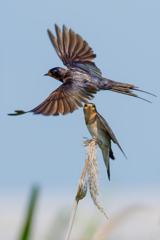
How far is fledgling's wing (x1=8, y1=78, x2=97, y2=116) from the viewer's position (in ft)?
7.37

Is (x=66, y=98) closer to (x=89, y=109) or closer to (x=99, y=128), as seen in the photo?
(x=89, y=109)

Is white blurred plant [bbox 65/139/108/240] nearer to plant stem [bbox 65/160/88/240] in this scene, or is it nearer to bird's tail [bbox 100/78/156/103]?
plant stem [bbox 65/160/88/240]

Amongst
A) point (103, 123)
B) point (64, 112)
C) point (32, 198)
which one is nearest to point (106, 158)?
point (103, 123)

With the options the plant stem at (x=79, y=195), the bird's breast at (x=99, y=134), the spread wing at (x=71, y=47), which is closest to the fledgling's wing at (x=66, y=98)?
the bird's breast at (x=99, y=134)

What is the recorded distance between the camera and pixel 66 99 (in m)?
2.46

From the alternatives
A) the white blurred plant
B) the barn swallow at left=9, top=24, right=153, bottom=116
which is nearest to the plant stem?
the white blurred plant

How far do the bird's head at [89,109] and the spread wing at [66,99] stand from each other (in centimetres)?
4

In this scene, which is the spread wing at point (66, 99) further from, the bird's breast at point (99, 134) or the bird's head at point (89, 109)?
Answer: the bird's breast at point (99, 134)

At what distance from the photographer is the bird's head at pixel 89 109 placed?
2.36 metres

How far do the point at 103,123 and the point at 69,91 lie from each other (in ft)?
1.49

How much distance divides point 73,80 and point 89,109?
21.7 inches

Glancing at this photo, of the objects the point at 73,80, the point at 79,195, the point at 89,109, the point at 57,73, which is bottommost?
the point at 79,195

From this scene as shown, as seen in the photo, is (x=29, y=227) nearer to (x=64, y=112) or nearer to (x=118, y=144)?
(x=118, y=144)

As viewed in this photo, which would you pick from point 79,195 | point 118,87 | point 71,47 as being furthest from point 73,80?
point 79,195
